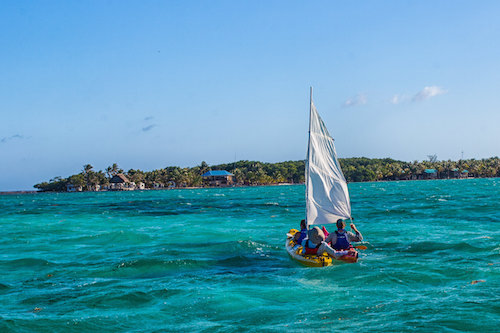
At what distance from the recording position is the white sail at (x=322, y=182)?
1841cm

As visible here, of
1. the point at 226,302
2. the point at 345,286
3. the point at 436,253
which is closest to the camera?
the point at 226,302

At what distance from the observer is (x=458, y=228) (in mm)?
30188

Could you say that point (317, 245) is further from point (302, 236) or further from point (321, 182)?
point (321, 182)

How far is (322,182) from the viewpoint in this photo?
729 inches

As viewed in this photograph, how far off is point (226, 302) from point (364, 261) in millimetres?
7939

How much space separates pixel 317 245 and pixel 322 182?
8.45 ft

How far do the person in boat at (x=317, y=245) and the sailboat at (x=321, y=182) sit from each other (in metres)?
0.40

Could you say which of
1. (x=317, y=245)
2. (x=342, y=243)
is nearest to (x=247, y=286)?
(x=317, y=245)

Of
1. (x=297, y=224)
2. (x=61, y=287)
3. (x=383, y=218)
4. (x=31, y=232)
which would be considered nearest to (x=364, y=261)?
(x=61, y=287)

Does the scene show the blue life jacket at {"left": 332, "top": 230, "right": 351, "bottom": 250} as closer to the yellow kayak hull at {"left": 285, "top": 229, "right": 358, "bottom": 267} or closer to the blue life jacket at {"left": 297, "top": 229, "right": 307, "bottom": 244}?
A: the yellow kayak hull at {"left": 285, "top": 229, "right": 358, "bottom": 267}

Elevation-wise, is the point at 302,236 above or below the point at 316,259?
above

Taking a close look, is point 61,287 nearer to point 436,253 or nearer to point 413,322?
point 413,322

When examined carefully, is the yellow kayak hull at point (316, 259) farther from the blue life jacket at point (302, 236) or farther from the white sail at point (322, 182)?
the white sail at point (322, 182)

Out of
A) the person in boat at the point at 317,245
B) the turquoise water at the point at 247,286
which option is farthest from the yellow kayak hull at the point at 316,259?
the turquoise water at the point at 247,286
